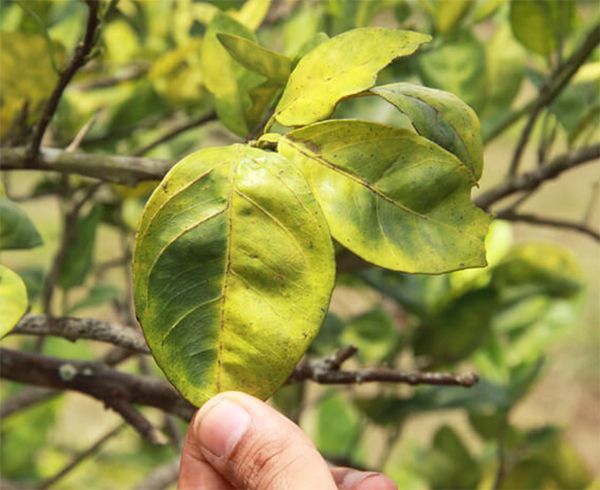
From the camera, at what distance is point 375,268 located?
44.6 inches

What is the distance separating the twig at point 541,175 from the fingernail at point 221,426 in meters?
0.41

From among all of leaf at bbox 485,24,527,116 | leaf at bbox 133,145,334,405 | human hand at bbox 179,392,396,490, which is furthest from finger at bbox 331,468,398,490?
leaf at bbox 485,24,527,116

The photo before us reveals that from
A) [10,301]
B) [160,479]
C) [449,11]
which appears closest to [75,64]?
[10,301]

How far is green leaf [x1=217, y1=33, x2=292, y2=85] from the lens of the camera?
0.59 meters

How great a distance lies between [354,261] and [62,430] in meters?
2.15

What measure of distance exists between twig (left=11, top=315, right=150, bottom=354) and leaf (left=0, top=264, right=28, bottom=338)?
14 cm

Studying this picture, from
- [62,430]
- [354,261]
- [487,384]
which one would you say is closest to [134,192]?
[354,261]

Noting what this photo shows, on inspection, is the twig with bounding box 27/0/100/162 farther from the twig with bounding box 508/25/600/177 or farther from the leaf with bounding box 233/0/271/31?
the twig with bounding box 508/25/600/177

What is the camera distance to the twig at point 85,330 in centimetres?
72

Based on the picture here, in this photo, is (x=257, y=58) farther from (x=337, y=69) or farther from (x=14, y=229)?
(x=14, y=229)

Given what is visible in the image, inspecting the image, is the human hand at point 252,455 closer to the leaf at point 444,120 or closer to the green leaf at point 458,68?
the leaf at point 444,120

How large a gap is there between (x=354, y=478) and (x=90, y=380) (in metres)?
0.23

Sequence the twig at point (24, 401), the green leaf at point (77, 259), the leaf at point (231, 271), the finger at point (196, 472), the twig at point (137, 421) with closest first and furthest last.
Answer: the leaf at point (231, 271)
the finger at point (196, 472)
the twig at point (137, 421)
the green leaf at point (77, 259)
the twig at point (24, 401)

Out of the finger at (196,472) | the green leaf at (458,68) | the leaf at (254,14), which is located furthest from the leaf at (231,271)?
the green leaf at (458,68)
